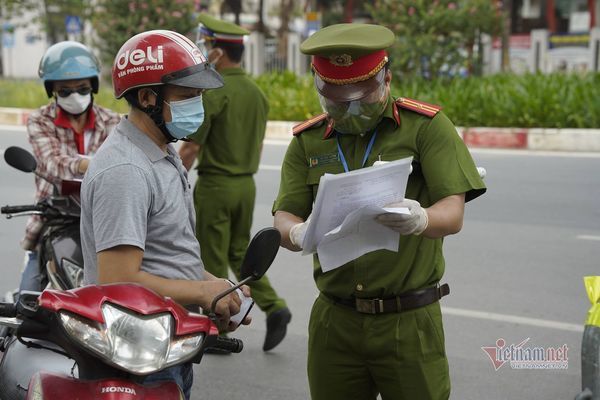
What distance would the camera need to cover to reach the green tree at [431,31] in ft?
49.0

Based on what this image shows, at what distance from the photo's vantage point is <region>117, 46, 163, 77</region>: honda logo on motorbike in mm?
2625

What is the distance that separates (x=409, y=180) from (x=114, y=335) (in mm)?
1145

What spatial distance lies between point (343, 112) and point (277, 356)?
2.78m

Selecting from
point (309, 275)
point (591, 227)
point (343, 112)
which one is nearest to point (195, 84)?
point (343, 112)

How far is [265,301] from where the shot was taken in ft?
17.2

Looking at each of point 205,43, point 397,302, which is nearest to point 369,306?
point 397,302

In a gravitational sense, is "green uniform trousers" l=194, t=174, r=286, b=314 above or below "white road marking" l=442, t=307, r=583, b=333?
above

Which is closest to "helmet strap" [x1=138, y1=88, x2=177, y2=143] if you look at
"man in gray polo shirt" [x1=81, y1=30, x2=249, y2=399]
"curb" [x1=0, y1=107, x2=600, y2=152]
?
"man in gray polo shirt" [x1=81, y1=30, x2=249, y2=399]

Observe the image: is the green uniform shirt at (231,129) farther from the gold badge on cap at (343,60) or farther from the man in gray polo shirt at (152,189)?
the gold badge on cap at (343,60)

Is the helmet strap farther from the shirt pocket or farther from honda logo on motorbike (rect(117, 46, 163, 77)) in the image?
the shirt pocket

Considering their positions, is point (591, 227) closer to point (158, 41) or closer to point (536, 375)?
point (536, 375)

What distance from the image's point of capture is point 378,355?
2.89 meters

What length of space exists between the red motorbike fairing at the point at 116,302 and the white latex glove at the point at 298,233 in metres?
0.54

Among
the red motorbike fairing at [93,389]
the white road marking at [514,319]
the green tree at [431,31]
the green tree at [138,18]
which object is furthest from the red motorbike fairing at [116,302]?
the green tree at [138,18]
